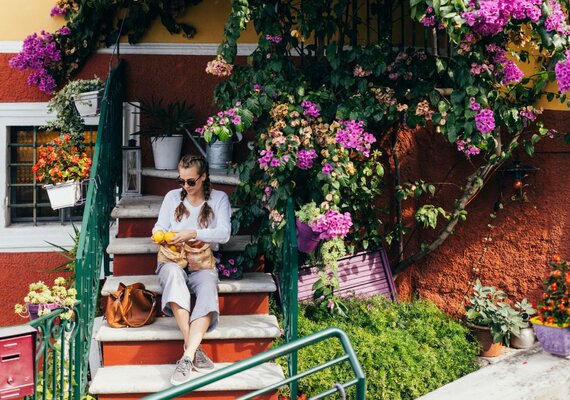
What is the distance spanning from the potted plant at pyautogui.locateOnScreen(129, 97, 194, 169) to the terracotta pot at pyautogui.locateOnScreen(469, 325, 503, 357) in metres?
3.21

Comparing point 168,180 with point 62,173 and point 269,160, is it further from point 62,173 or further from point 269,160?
point 269,160

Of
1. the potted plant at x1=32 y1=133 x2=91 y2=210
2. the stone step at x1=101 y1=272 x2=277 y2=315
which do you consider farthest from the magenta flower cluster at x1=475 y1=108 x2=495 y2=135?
the potted plant at x1=32 y1=133 x2=91 y2=210

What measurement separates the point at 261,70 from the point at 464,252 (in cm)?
254

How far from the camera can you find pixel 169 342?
5.24 metres

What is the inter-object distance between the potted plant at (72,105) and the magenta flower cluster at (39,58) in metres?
0.24

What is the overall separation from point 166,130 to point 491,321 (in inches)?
137

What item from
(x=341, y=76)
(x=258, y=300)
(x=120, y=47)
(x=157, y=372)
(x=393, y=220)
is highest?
(x=120, y=47)

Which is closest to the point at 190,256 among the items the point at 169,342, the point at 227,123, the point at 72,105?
the point at 169,342

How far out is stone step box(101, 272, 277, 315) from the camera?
5648 millimetres

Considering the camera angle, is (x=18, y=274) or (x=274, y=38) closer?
(x=274, y=38)

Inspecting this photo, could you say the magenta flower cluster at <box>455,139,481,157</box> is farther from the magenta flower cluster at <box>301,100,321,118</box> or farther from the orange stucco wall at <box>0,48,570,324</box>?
the magenta flower cluster at <box>301,100,321,118</box>

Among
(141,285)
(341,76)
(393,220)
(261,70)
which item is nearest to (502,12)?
(341,76)

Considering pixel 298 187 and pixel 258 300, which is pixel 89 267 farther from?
pixel 298 187

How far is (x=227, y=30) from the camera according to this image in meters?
5.84
